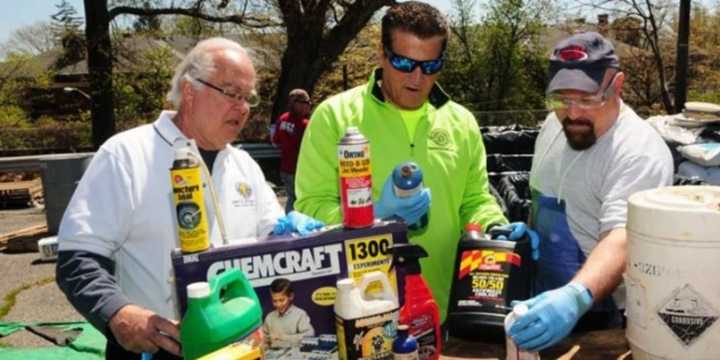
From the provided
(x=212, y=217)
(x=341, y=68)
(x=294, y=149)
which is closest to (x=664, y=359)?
(x=212, y=217)

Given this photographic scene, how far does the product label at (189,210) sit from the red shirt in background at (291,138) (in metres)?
6.88

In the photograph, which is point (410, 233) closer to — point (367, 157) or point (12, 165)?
point (367, 157)

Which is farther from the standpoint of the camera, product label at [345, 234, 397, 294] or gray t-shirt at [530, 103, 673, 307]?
gray t-shirt at [530, 103, 673, 307]

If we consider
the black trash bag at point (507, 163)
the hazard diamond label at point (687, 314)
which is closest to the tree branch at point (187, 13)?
the black trash bag at point (507, 163)

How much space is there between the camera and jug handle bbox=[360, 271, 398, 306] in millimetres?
1630

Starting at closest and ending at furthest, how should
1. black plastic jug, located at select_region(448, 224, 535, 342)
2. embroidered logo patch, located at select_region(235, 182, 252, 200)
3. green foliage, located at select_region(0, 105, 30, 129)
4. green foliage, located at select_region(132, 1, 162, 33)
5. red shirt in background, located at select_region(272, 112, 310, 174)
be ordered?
black plastic jug, located at select_region(448, 224, 535, 342)
embroidered logo patch, located at select_region(235, 182, 252, 200)
red shirt in background, located at select_region(272, 112, 310, 174)
green foliage, located at select_region(132, 1, 162, 33)
green foliage, located at select_region(0, 105, 30, 129)

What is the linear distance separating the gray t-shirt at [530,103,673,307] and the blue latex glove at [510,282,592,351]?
407 millimetres

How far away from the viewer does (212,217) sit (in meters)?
2.23

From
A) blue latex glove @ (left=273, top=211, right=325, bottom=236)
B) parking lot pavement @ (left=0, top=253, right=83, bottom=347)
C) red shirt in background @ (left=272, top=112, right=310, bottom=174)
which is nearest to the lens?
blue latex glove @ (left=273, top=211, right=325, bottom=236)

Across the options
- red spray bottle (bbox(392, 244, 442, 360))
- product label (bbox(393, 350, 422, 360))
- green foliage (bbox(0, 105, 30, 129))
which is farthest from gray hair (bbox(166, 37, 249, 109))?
green foliage (bbox(0, 105, 30, 129))

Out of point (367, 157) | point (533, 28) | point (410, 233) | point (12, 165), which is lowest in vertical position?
point (12, 165)

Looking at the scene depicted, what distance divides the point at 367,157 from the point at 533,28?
29803 mm

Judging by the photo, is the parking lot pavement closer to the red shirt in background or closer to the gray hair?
the red shirt in background

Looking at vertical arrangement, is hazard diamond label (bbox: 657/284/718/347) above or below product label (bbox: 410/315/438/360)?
above
